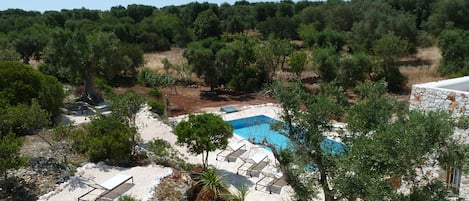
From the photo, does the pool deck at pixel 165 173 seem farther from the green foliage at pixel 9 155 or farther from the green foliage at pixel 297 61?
the green foliage at pixel 297 61

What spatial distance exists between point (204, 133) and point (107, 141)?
3.27 metres

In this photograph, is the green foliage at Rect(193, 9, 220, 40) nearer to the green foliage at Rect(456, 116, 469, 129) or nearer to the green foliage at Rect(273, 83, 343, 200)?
the green foliage at Rect(273, 83, 343, 200)

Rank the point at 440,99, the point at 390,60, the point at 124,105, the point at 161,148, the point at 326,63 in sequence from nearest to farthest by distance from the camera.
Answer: the point at 440,99
the point at 124,105
the point at 161,148
the point at 326,63
the point at 390,60

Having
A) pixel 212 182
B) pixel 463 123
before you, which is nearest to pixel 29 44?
pixel 212 182

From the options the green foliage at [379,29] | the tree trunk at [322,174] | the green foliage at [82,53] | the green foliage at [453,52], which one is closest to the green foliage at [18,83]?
the green foliage at [82,53]

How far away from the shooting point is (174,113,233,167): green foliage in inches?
517

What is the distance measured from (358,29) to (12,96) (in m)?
31.6

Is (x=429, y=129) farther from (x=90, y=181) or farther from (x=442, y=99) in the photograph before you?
(x=90, y=181)

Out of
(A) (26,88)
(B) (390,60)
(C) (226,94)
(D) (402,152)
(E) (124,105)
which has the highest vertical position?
(D) (402,152)

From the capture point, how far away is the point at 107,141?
1354cm

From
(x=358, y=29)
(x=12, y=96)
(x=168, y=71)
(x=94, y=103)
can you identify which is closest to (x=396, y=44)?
(x=358, y=29)

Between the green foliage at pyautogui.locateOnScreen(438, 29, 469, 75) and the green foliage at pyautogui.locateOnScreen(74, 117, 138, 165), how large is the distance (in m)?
23.9

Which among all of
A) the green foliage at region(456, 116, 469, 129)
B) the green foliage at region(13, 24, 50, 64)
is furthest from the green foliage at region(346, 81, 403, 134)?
the green foliage at region(13, 24, 50, 64)

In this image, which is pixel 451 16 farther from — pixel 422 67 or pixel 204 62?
pixel 204 62
